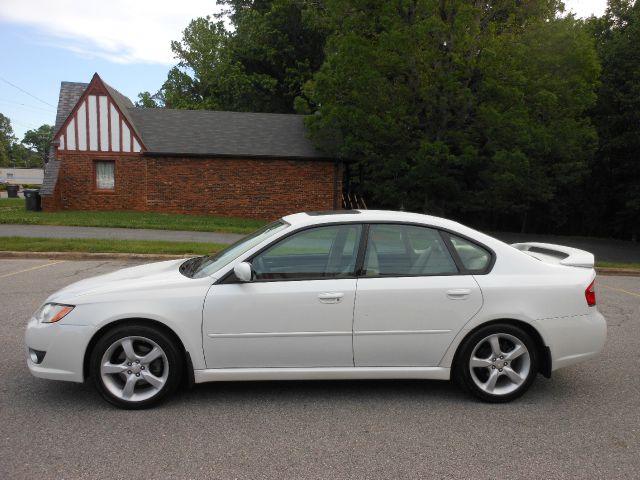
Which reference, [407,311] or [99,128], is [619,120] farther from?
[407,311]

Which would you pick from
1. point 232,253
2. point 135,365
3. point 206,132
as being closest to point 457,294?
point 232,253

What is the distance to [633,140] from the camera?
23594 millimetres

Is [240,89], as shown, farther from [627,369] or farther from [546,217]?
[627,369]

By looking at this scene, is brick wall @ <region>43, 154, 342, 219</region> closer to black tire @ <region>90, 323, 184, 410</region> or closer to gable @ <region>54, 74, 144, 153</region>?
gable @ <region>54, 74, 144, 153</region>

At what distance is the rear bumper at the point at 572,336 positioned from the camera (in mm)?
4164

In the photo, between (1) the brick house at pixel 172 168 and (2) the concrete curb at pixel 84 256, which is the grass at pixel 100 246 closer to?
(2) the concrete curb at pixel 84 256

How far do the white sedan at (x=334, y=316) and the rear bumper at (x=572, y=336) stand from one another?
0.01m

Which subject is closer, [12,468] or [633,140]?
[12,468]

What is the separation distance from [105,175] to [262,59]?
15809 mm

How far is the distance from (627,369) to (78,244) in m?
11.3

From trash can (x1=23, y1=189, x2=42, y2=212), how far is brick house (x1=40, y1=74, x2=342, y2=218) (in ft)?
1.14

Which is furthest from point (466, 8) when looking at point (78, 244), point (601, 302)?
point (78, 244)

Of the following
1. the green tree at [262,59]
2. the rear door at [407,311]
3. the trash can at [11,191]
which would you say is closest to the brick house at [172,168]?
the green tree at [262,59]

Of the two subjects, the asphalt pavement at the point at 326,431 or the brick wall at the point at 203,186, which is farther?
the brick wall at the point at 203,186
